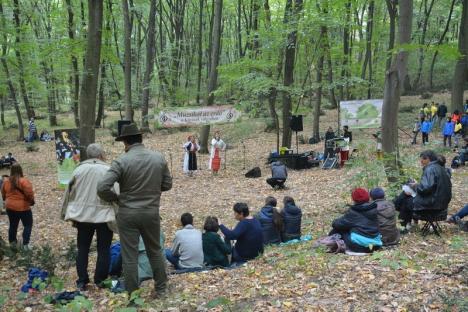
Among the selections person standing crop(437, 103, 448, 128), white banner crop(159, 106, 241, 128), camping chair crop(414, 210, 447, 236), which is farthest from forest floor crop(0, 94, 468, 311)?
person standing crop(437, 103, 448, 128)

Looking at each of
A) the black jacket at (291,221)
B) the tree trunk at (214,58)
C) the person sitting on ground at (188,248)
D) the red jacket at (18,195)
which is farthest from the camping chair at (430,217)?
the tree trunk at (214,58)

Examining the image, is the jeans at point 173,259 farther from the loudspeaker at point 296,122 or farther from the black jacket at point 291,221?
the loudspeaker at point 296,122

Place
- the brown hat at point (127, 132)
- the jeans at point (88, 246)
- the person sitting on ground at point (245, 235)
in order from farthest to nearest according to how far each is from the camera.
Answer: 1. the person sitting on ground at point (245, 235)
2. the jeans at point (88, 246)
3. the brown hat at point (127, 132)

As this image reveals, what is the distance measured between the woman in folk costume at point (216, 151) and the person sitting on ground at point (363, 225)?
29.7ft

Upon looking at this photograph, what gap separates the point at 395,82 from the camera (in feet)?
31.1

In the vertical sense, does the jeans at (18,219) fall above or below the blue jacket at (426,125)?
below

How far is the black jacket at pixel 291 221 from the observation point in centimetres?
768

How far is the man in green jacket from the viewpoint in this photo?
444 centimetres

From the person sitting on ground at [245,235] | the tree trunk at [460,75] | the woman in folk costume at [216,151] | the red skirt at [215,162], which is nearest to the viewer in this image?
the person sitting on ground at [245,235]

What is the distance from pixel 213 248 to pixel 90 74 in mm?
5227

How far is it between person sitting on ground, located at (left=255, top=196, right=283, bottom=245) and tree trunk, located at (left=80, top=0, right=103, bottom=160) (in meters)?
4.49

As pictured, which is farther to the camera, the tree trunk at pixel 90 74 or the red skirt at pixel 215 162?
the red skirt at pixel 215 162

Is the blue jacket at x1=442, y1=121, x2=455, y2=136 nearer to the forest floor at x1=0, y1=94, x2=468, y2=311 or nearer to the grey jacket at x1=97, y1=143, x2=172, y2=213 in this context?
the forest floor at x1=0, y1=94, x2=468, y2=311

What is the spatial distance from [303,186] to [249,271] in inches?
297
